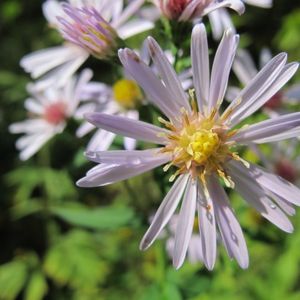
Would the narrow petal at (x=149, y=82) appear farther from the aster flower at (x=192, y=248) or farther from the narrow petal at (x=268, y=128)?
the aster flower at (x=192, y=248)

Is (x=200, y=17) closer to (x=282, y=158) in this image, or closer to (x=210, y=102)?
(x=210, y=102)

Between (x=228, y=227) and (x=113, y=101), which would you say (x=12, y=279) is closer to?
(x=113, y=101)

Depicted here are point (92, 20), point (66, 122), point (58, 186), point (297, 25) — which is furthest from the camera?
point (297, 25)

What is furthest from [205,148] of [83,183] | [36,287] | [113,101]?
[36,287]

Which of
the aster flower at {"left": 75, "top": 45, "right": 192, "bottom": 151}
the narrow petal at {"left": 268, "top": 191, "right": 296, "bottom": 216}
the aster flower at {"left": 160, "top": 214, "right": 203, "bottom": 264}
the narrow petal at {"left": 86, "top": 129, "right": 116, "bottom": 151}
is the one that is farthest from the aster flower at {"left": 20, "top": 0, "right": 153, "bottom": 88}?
the aster flower at {"left": 160, "top": 214, "right": 203, "bottom": 264}

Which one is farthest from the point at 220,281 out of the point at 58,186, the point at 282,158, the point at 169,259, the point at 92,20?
the point at 92,20

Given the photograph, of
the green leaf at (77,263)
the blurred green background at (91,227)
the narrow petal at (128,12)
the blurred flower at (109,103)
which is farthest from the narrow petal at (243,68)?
the green leaf at (77,263)
